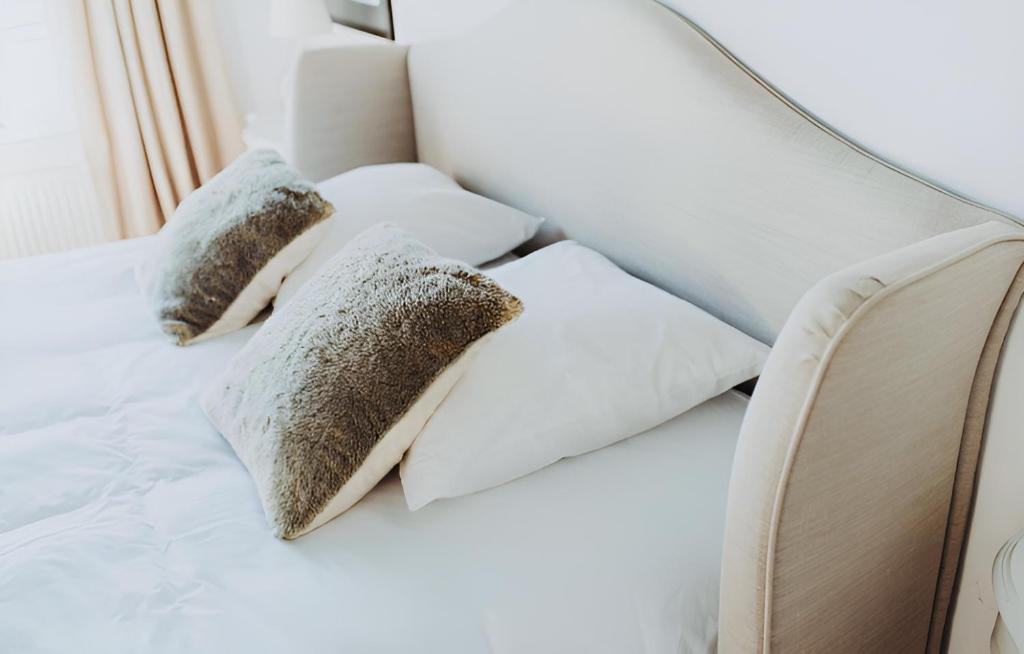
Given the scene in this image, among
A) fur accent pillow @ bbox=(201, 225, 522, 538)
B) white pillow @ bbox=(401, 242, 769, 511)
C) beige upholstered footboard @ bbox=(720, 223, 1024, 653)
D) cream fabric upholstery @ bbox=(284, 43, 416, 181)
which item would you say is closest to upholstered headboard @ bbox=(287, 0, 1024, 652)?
beige upholstered footboard @ bbox=(720, 223, 1024, 653)

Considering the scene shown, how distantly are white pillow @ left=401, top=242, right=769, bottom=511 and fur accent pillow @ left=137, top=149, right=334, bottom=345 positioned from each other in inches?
23.5

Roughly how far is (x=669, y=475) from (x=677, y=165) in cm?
48

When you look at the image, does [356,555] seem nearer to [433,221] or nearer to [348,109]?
[433,221]

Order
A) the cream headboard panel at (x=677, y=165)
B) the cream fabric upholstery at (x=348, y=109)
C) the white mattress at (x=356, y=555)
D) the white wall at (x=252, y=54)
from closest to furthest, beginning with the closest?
the white mattress at (x=356, y=555) < the cream headboard panel at (x=677, y=165) < the cream fabric upholstery at (x=348, y=109) < the white wall at (x=252, y=54)

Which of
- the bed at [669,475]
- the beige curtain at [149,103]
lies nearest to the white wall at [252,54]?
the beige curtain at [149,103]

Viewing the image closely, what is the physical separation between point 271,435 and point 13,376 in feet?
2.19

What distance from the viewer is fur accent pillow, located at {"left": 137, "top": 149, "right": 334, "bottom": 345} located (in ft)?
5.23

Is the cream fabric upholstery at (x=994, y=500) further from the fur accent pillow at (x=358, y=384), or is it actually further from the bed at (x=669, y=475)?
the fur accent pillow at (x=358, y=384)

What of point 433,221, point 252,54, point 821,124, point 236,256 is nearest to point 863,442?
point 821,124

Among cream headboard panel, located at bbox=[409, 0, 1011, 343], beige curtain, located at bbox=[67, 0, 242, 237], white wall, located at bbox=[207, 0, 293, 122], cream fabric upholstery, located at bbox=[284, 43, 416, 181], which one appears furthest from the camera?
white wall, located at bbox=[207, 0, 293, 122]

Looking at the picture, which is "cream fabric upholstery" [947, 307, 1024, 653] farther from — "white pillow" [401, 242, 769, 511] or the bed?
"white pillow" [401, 242, 769, 511]

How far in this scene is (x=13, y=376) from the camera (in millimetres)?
1480

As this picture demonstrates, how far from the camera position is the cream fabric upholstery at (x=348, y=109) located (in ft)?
7.27

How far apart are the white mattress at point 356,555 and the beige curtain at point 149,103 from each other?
200 cm
